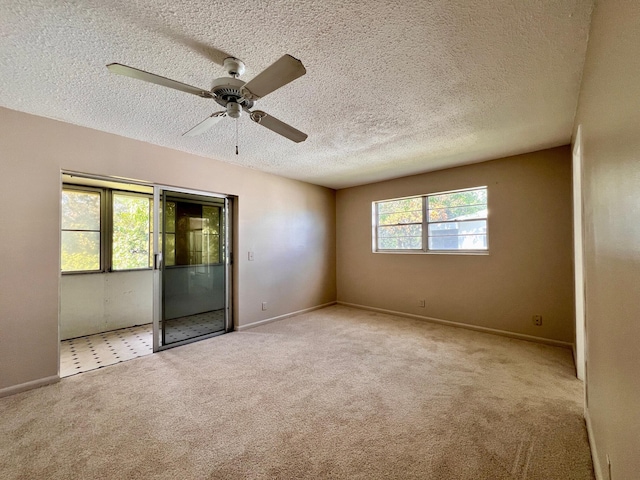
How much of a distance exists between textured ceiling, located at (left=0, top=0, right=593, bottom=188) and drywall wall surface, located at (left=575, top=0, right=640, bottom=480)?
41cm

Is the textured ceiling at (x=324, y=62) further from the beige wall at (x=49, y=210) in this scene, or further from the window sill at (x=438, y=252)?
the window sill at (x=438, y=252)

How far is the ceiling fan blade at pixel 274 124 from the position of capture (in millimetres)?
1923

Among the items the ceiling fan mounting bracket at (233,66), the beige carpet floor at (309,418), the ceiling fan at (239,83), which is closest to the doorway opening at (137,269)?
the beige carpet floor at (309,418)

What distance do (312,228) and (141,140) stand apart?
3.12m

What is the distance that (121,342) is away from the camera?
3770 mm

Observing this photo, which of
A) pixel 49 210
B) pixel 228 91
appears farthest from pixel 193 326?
pixel 228 91

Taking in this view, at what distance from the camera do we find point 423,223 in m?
4.67

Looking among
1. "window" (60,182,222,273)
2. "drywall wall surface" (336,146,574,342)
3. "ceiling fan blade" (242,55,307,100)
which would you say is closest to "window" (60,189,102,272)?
"window" (60,182,222,273)

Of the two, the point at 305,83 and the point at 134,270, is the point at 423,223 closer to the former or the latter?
the point at 305,83

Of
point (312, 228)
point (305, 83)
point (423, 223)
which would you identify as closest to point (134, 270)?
point (312, 228)

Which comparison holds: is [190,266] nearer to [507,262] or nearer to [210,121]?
[210,121]

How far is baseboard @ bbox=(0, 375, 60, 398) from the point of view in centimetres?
233

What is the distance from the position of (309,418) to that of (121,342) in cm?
321

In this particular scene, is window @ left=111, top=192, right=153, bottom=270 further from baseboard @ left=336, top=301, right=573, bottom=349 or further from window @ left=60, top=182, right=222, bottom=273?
baseboard @ left=336, top=301, right=573, bottom=349
